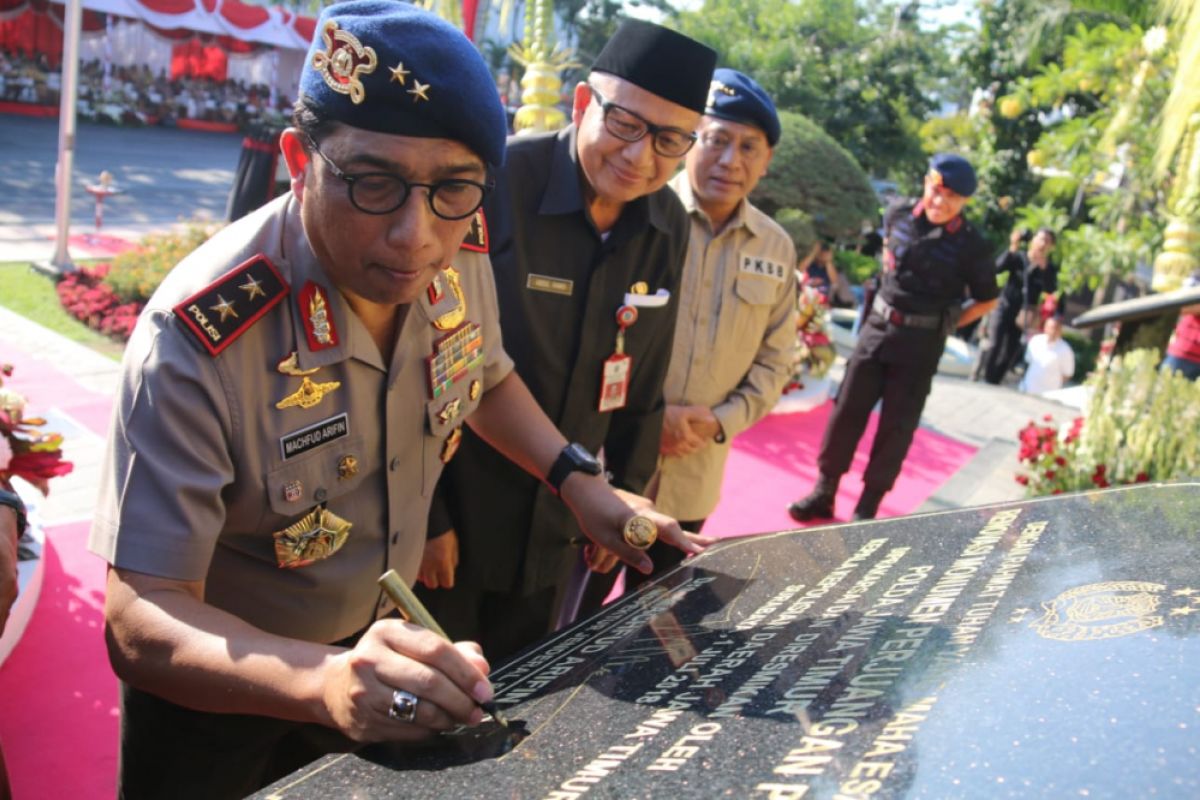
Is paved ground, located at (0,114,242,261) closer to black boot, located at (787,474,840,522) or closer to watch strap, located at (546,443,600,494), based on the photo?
black boot, located at (787,474,840,522)

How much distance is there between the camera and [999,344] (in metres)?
10.5

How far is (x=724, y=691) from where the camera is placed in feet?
3.96

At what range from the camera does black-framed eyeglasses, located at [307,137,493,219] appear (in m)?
1.33

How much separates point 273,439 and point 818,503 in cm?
414

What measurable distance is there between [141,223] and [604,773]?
1387 cm

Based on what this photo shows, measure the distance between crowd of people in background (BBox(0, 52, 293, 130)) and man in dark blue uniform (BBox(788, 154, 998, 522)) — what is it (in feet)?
62.8

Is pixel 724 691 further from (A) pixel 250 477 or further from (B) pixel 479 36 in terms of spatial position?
(B) pixel 479 36

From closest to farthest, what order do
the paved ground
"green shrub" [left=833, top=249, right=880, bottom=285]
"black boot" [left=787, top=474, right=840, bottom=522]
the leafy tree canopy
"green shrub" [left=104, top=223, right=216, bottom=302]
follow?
1. "black boot" [left=787, top=474, right=840, bottom=522]
2. "green shrub" [left=104, top=223, right=216, bottom=302]
3. the paved ground
4. "green shrub" [left=833, top=249, right=880, bottom=285]
5. the leafy tree canopy

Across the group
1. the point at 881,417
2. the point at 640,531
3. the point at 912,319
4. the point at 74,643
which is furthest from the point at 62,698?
the point at 912,319

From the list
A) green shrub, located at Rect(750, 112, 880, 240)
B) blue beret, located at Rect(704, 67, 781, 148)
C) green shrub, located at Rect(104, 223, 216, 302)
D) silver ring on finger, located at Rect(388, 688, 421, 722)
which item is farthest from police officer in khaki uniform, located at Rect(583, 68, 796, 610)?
green shrub, located at Rect(750, 112, 880, 240)

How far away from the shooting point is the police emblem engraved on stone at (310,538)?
150cm

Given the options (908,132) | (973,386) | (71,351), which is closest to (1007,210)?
(908,132)

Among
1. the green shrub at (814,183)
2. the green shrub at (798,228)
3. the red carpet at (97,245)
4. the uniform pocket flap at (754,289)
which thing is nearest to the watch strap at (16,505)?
the uniform pocket flap at (754,289)

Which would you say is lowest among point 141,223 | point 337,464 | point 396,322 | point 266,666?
point 141,223
